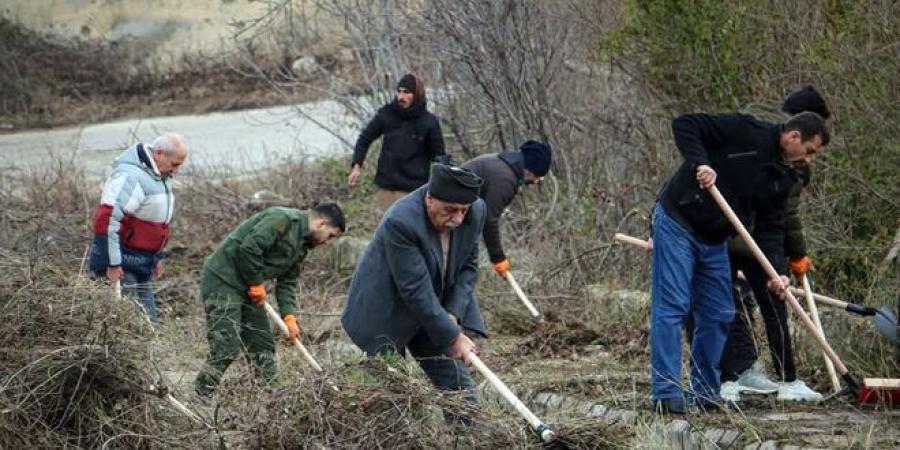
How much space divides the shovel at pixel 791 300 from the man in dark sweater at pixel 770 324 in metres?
0.16

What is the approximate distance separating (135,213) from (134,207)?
0.07 metres

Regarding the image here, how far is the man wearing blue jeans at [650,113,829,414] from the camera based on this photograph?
27.5ft

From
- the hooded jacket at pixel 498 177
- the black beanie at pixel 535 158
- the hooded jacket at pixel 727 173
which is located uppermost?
the hooded jacket at pixel 727 173

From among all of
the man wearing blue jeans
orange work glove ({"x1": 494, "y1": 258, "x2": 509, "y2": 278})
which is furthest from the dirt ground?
orange work glove ({"x1": 494, "y1": 258, "x2": 509, "y2": 278})

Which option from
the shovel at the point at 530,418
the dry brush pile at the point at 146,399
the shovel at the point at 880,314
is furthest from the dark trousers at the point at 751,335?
the shovel at the point at 530,418

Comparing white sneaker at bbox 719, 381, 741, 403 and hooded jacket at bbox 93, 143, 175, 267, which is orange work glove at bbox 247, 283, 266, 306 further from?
white sneaker at bbox 719, 381, 741, 403

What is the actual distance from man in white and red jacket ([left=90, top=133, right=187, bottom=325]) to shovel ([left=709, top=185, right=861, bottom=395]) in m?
3.76

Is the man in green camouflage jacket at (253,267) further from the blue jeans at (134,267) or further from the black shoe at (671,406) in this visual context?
the black shoe at (671,406)

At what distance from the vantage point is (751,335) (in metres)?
9.34

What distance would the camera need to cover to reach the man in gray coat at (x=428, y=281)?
7.56 meters

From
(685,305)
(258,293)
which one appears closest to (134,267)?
(258,293)

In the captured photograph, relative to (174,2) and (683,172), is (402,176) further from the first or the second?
(174,2)

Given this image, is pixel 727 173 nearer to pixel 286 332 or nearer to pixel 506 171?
pixel 506 171

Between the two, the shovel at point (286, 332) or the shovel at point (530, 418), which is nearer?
the shovel at point (530, 418)
